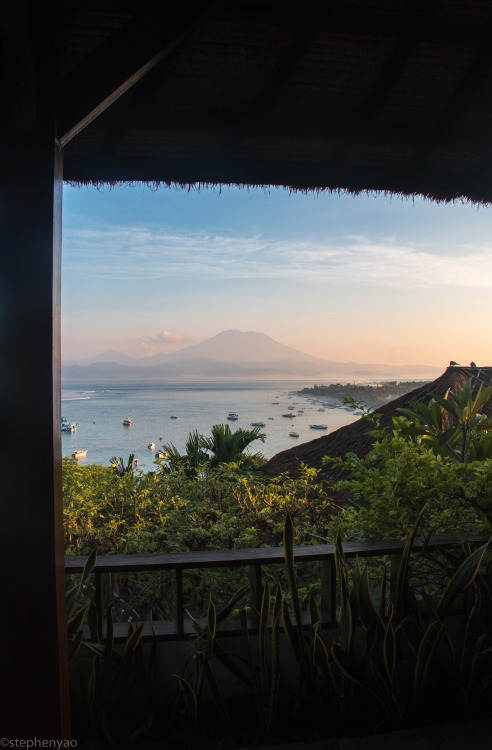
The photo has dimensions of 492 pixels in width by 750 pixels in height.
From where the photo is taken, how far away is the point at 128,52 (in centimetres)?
101

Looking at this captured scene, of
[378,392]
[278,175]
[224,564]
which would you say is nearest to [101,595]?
[224,564]

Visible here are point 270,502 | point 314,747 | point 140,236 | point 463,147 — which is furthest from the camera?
point 140,236

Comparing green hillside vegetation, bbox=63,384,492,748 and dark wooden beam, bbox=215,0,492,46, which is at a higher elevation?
dark wooden beam, bbox=215,0,492,46

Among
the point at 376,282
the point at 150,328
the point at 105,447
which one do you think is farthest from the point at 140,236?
the point at 105,447

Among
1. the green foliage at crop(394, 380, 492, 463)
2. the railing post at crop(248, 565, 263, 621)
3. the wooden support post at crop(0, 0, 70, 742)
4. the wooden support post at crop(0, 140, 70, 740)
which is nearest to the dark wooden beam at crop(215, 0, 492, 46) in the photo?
the wooden support post at crop(0, 0, 70, 742)

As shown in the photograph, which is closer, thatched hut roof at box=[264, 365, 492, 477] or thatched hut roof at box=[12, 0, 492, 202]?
thatched hut roof at box=[12, 0, 492, 202]

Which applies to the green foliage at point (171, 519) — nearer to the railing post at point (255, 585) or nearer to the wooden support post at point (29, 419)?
the railing post at point (255, 585)

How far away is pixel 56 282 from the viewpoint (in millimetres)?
1063

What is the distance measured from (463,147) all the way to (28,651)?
2.32 meters

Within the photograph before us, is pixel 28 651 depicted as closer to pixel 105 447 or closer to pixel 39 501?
pixel 39 501

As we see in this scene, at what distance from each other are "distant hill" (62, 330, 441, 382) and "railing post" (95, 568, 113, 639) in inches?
1206

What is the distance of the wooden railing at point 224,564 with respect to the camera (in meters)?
1.56

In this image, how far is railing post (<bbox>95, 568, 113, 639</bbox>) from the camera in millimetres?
1549

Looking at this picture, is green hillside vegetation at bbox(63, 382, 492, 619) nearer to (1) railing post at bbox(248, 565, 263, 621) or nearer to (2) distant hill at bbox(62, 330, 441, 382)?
(1) railing post at bbox(248, 565, 263, 621)
